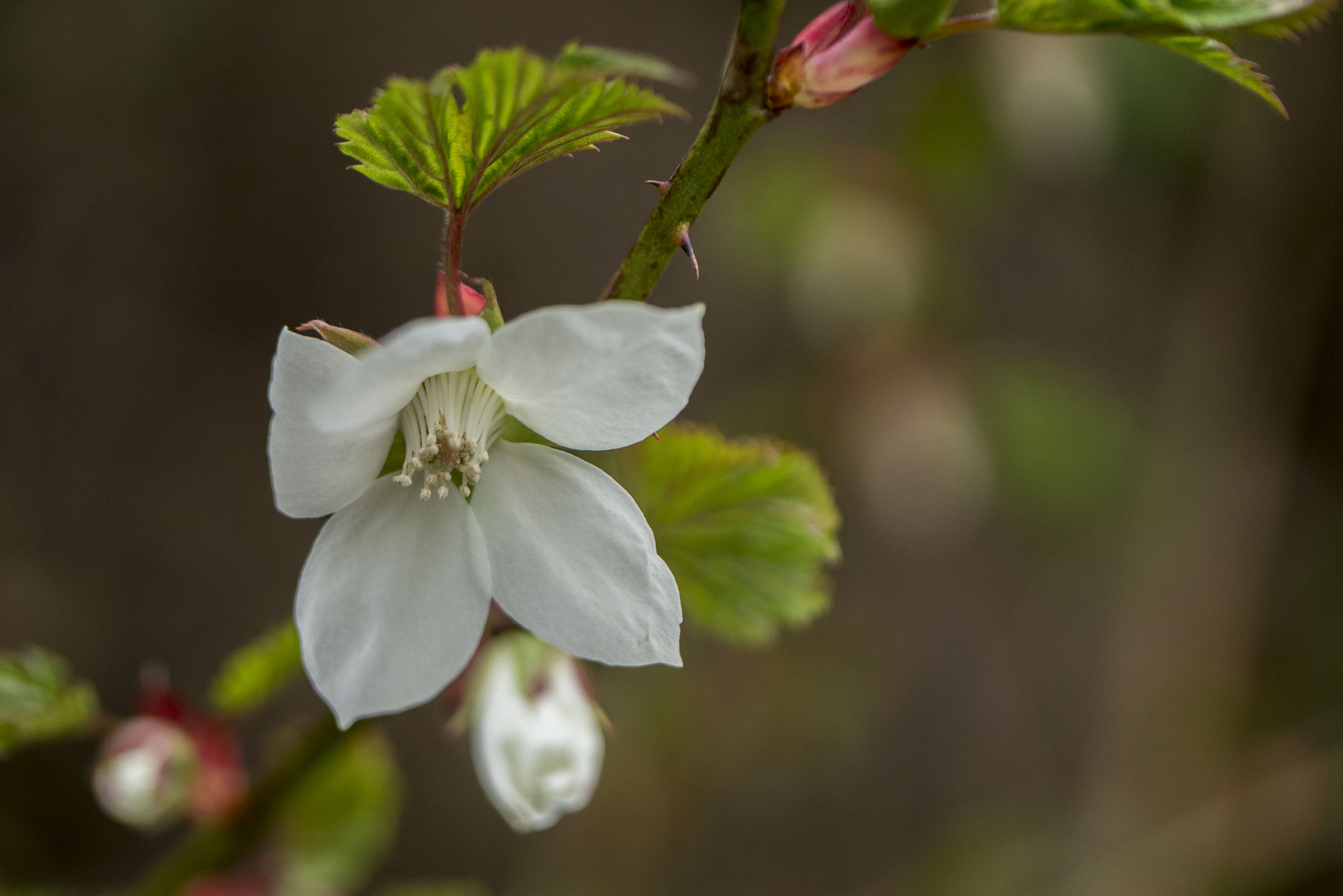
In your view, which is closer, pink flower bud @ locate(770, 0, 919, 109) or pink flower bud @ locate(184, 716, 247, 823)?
pink flower bud @ locate(770, 0, 919, 109)

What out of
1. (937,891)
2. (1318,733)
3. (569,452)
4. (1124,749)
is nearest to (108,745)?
(569,452)

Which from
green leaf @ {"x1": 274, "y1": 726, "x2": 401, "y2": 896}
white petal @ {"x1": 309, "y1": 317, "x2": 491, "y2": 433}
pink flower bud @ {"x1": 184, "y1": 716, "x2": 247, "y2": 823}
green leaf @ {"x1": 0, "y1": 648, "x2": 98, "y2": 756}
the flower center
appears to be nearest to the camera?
white petal @ {"x1": 309, "y1": 317, "x2": 491, "y2": 433}

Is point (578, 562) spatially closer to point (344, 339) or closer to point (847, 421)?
point (344, 339)

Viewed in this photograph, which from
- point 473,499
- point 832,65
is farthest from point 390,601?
point 832,65

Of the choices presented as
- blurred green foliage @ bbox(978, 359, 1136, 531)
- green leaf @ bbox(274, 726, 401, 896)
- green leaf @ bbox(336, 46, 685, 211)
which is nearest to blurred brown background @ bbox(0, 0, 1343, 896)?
blurred green foliage @ bbox(978, 359, 1136, 531)

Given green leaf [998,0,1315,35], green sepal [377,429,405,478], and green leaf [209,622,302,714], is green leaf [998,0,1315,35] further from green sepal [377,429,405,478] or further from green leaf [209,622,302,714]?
green leaf [209,622,302,714]
